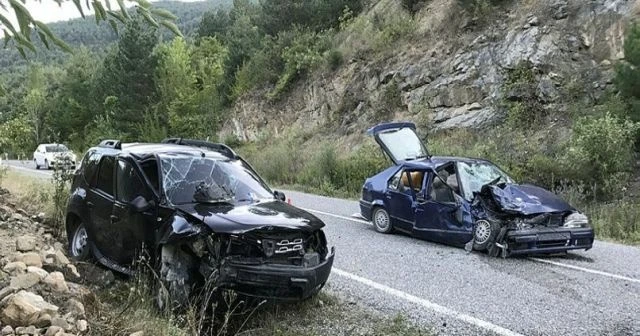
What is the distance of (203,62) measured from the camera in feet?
156

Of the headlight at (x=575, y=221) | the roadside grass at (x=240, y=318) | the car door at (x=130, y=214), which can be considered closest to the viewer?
the roadside grass at (x=240, y=318)

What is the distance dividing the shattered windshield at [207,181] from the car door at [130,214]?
0.93 feet

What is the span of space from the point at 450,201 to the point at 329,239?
224cm

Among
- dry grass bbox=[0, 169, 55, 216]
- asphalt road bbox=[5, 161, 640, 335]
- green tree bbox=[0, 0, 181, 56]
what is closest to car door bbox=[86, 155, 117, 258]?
dry grass bbox=[0, 169, 55, 216]

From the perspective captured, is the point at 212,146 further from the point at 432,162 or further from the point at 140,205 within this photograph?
the point at 432,162

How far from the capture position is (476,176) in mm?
9633

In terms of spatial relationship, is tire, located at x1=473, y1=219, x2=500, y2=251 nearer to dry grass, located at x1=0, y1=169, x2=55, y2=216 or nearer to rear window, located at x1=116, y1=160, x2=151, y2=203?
A: rear window, located at x1=116, y1=160, x2=151, y2=203

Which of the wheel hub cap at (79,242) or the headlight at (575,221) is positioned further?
the headlight at (575,221)

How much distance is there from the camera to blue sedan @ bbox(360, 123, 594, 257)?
27.1 ft

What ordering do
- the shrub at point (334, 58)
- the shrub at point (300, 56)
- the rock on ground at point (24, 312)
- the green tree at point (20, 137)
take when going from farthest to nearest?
the green tree at point (20, 137) → the shrub at point (300, 56) → the shrub at point (334, 58) → the rock on ground at point (24, 312)

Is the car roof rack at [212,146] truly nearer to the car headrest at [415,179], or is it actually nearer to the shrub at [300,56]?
the car headrest at [415,179]

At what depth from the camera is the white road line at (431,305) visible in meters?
5.32

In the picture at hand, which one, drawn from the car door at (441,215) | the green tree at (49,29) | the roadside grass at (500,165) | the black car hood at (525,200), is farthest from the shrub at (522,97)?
the green tree at (49,29)

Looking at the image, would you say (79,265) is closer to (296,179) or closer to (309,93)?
(296,179)
